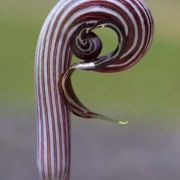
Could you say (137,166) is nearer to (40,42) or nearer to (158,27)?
(158,27)

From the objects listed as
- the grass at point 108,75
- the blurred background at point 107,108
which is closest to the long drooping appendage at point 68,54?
the blurred background at point 107,108

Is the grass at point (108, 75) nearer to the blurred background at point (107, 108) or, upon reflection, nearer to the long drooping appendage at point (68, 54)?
the blurred background at point (107, 108)

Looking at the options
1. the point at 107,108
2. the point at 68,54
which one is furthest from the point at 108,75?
the point at 68,54

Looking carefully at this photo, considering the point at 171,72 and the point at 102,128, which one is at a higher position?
the point at 171,72

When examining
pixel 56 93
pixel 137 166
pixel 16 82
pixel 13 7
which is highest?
pixel 13 7

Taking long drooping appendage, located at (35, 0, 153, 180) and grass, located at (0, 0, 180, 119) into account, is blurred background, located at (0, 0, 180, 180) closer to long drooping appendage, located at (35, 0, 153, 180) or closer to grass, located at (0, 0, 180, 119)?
grass, located at (0, 0, 180, 119)

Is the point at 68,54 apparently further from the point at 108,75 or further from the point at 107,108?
the point at 108,75

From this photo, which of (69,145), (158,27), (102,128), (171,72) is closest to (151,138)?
(102,128)

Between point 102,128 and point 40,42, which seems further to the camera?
point 102,128

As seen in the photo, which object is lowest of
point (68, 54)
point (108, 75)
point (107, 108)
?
point (107, 108)
